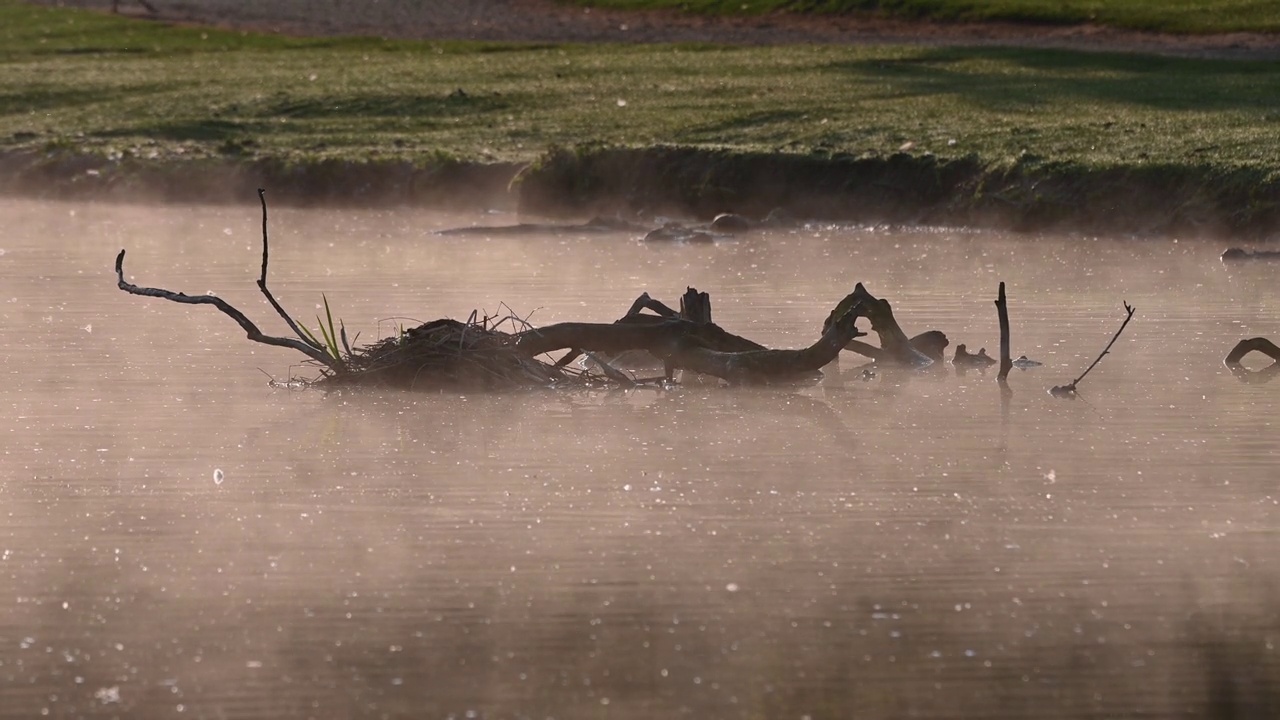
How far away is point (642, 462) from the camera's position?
9.06 metres

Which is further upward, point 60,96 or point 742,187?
point 60,96

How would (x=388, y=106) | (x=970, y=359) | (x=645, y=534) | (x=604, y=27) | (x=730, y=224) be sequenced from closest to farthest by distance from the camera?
1. (x=645, y=534)
2. (x=970, y=359)
3. (x=730, y=224)
4. (x=388, y=106)
5. (x=604, y=27)

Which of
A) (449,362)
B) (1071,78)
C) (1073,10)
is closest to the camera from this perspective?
(449,362)

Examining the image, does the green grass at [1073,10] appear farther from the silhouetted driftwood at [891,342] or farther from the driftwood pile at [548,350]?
the driftwood pile at [548,350]

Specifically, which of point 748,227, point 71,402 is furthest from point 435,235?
point 71,402

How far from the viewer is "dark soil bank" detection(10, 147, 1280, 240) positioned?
18.0m

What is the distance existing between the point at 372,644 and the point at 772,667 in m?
1.18

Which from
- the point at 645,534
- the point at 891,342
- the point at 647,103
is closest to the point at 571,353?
the point at 891,342

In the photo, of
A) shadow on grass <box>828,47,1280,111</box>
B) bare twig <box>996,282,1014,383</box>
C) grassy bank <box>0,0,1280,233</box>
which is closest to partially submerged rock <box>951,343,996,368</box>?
bare twig <box>996,282,1014,383</box>

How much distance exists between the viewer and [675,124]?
2256 cm

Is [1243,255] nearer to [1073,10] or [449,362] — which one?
[449,362]

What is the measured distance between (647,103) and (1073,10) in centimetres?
1119

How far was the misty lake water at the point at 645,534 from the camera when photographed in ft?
20.4

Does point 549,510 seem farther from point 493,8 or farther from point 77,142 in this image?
point 493,8
